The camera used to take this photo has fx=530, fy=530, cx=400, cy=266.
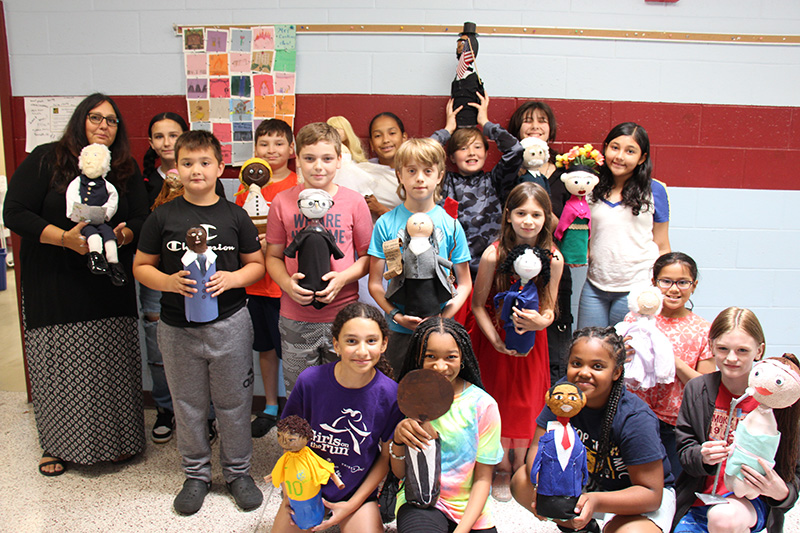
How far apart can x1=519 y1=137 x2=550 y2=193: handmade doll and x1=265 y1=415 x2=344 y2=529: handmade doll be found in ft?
5.67

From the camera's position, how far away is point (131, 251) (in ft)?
9.54

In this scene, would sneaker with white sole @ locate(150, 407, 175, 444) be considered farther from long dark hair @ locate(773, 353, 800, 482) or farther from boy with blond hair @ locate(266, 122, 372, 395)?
long dark hair @ locate(773, 353, 800, 482)

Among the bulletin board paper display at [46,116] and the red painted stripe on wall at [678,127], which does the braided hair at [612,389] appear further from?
the bulletin board paper display at [46,116]

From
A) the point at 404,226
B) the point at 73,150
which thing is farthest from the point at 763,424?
the point at 73,150

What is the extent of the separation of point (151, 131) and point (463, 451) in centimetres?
255

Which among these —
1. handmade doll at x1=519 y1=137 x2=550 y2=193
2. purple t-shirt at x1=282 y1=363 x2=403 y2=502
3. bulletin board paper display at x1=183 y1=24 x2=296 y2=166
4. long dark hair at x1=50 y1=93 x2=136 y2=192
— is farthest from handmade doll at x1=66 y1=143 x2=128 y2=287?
handmade doll at x1=519 y1=137 x2=550 y2=193

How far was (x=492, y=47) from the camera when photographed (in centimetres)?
331

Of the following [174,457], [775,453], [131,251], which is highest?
[131,251]

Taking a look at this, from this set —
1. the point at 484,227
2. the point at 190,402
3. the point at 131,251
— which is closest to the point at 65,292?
the point at 131,251

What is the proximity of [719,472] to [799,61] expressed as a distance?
2.89 meters

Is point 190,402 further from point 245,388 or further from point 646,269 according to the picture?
point 646,269

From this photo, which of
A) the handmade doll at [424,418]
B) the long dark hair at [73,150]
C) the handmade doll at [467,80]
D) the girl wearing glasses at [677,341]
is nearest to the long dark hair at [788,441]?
the girl wearing glasses at [677,341]

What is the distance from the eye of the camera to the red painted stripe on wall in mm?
3352

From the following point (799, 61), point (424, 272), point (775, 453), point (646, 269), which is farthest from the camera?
point (799, 61)
